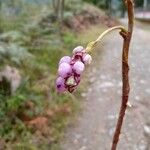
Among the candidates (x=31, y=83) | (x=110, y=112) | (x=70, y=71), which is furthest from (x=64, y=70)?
(x=31, y=83)

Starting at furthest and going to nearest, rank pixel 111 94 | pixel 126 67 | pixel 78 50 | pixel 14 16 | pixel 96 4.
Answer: pixel 96 4 < pixel 14 16 < pixel 111 94 < pixel 126 67 < pixel 78 50

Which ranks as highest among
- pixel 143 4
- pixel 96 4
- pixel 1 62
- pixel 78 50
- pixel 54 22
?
pixel 78 50

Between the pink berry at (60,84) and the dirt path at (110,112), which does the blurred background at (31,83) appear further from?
the pink berry at (60,84)

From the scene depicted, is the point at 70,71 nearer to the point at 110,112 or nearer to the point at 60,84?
the point at 60,84

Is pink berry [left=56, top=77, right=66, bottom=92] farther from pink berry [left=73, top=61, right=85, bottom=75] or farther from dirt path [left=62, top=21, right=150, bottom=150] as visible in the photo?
dirt path [left=62, top=21, right=150, bottom=150]

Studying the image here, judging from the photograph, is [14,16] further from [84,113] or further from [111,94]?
[84,113]

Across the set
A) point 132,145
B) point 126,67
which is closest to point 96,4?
point 132,145

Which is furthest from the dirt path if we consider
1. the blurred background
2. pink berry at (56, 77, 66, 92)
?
pink berry at (56, 77, 66, 92)
